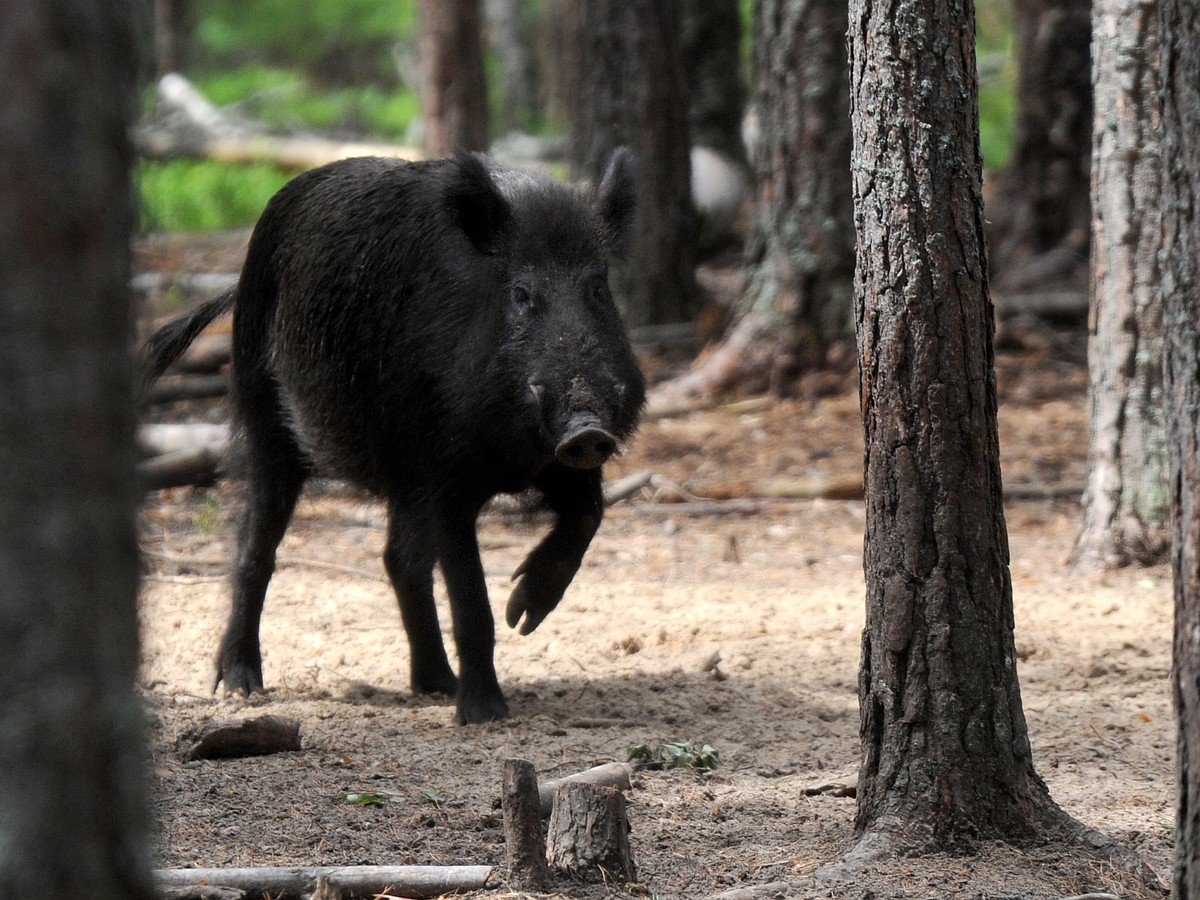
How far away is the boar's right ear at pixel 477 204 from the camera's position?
16.8 feet

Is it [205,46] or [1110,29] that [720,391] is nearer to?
[1110,29]

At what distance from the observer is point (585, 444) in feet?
15.5

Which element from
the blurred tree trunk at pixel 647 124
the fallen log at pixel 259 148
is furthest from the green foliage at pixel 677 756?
the fallen log at pixel 259 148

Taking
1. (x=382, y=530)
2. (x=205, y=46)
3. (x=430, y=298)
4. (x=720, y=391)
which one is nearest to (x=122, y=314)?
(x=430, y=298)

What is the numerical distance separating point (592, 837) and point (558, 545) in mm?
1974

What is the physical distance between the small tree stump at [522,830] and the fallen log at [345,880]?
89mm

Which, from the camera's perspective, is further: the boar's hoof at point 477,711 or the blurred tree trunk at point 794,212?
the blurred tree trunk at point 794,212

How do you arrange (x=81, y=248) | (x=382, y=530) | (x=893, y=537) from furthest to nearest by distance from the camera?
(x=382, y=530) → (x=893, y=537) → (x=81, y=248)

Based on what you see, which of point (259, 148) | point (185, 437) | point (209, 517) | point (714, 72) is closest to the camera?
point (209, 517)

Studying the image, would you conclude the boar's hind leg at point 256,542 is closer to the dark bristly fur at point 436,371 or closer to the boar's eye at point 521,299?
the dark bristly fur at point 436,371

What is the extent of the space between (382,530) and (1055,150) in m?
6.99

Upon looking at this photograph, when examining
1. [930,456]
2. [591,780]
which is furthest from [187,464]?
[930,456]

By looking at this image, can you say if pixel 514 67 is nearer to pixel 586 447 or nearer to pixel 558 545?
pixel 558 545

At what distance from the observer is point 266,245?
589 cm
